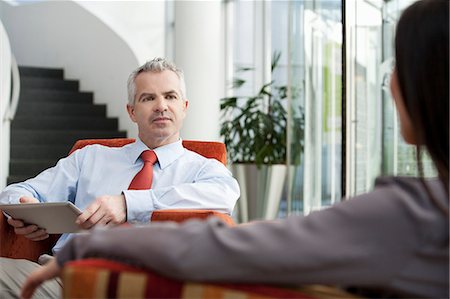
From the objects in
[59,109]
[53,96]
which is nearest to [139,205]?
[59,109]

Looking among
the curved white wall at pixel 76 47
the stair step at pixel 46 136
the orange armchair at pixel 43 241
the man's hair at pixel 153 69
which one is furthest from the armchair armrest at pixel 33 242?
the curved white wall at pixel 76 47

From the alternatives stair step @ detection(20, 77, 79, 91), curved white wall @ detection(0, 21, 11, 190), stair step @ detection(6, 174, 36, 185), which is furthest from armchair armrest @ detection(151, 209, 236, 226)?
stair step @ detection(20, 77, 79, 91)

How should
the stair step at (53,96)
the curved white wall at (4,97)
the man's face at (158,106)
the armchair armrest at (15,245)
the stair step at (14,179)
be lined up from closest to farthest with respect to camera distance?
1. the armchair armrest at (15,245)
2. the man's face at (158,106)
3. the curved white wall at (4,97)
4. the stair step at (14,179)
5. the stair step at (53,96)

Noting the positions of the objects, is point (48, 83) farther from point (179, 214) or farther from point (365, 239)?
point (365, 239)

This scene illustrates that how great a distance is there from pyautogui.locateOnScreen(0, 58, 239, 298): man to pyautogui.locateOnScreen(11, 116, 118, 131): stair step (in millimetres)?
5855

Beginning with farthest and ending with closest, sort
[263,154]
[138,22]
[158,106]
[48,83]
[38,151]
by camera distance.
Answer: [48,83], [138,22], [38,151], [263,154], [158,106]

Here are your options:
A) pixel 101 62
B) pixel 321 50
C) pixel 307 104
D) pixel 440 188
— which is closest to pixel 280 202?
pixel 307 104

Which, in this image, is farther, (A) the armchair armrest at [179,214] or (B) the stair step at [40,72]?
(B) the stair step at [40,72]

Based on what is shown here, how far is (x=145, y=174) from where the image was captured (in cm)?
282

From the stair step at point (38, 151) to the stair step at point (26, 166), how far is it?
0.72 ft

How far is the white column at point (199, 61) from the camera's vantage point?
664 centimetres

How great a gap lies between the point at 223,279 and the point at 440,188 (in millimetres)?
323

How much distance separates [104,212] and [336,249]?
4.81 ft

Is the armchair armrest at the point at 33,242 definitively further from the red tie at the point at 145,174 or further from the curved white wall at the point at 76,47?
the curved white wall at the point at 76,47
